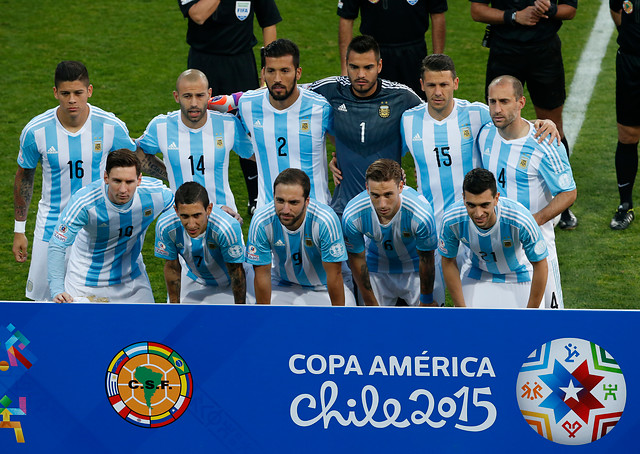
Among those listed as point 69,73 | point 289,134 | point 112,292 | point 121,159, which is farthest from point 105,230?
point 289,134

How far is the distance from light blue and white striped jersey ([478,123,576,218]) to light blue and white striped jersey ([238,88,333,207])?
1030 millimetres

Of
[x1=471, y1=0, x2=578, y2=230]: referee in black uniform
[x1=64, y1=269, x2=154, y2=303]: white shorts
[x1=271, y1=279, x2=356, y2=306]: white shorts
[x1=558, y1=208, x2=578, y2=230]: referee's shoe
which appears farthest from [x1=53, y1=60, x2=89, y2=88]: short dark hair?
[x1=558, y1=208, x2=578, y2=230]: referee's shoe

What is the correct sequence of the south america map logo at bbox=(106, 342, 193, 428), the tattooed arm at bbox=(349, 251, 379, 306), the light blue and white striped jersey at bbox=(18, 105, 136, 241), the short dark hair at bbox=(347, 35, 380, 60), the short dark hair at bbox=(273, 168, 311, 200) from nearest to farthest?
the south america map logo at bbox=(106, 342, 193, 428), the short dark hair at bbox=(273, 168, 311, 200), the tattooed arm at bbox=(349, 251, 379, 306), the short dark hair at bbox=(347, 35, 380, 60), the light blue and white striped jersey at bbox=(18, 105, 136, 241)

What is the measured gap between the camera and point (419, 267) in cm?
580

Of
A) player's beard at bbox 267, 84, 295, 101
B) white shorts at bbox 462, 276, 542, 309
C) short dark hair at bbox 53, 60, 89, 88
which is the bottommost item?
white shorts at bbox 462, 276, 542, 309

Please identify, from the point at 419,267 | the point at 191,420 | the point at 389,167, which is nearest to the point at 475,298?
the point at 419,267

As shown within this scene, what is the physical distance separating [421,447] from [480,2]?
13.3 ft

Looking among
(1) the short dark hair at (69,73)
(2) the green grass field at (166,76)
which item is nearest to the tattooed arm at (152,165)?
(1) the short dark hair at (69,73)

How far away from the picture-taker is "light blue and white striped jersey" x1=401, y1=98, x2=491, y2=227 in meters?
5.88

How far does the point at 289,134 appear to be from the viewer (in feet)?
20.0

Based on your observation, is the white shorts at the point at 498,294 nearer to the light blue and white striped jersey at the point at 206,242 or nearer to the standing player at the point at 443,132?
the standing player at the point at 443,132

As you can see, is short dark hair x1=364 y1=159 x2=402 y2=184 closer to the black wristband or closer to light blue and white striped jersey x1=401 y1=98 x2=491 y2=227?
light blue and white striped jersey x1=401 y1=98 x2=491 y2=227

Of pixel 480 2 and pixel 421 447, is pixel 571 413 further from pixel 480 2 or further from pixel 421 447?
pixel 480 2

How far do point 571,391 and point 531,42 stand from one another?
378 centimetres
